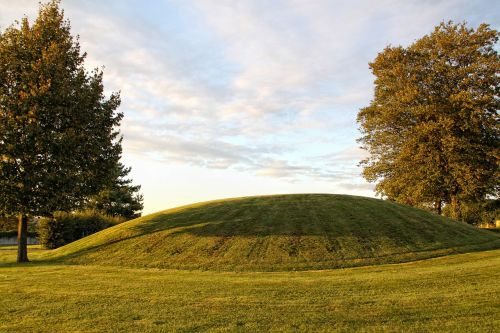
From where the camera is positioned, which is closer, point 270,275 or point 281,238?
point 270,275

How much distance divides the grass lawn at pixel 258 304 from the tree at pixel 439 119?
26.0 metres

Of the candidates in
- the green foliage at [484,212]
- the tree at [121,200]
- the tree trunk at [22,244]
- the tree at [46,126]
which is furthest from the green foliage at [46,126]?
the green foliage at [484,212]

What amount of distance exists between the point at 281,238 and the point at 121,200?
4130 cm

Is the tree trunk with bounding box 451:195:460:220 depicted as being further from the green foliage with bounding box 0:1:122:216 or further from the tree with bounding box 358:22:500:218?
the green foliage with bounding box 0:1:122:216

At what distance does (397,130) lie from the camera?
45344mm

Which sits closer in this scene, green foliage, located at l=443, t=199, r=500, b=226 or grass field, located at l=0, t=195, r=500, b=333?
grass field, located at l=0, t=195, r=500, b=333

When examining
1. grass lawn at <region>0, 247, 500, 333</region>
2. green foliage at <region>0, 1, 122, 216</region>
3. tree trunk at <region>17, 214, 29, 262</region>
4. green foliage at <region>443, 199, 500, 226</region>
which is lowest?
grass lawn at <region>0, 247, 500, 333</region>

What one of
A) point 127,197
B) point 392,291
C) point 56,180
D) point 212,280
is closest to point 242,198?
point 56,180

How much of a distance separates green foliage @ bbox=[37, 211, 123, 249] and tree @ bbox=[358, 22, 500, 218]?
31.6 m

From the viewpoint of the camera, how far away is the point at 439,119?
39594 mm

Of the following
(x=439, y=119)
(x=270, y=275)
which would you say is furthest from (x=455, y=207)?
(x=270, y=275)

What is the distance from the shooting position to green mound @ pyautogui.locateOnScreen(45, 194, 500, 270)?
2203 centimetres

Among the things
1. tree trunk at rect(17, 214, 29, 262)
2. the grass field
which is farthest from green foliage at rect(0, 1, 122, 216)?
the grass field

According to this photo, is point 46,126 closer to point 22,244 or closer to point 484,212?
point 22,244
